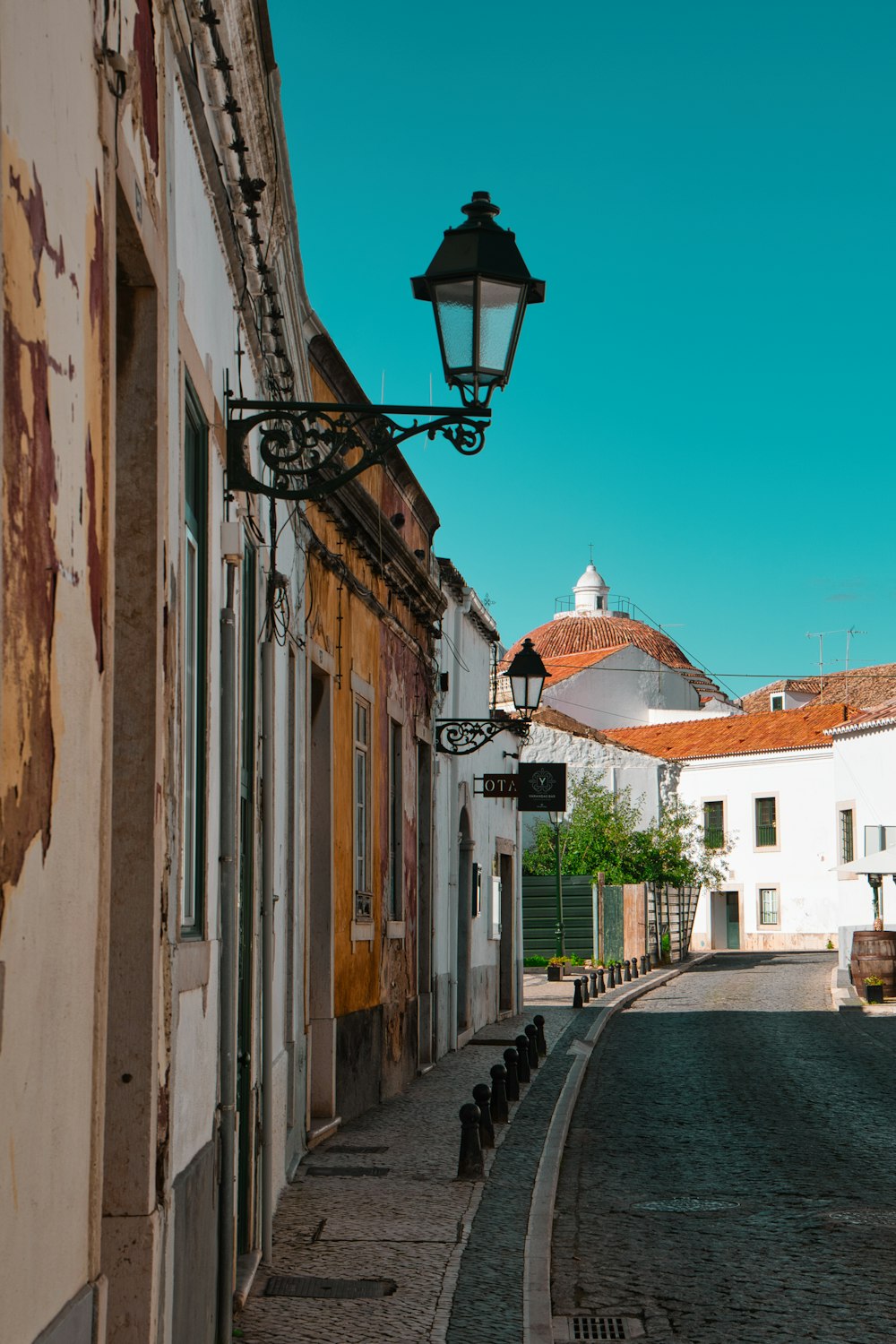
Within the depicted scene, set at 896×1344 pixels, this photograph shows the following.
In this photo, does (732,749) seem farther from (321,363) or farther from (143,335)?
(143,335)

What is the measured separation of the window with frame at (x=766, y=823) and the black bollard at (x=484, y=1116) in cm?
4102

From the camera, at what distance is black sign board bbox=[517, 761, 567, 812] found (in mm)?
20953

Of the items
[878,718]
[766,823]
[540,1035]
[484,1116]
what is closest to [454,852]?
[540,1035]

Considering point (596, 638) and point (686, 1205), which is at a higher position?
point (596, 638)

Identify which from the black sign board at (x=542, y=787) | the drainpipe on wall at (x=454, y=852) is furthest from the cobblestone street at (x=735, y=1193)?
the black sign board at (x=542, y=787)

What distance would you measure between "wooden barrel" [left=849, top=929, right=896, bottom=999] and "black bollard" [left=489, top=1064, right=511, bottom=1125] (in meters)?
15.9

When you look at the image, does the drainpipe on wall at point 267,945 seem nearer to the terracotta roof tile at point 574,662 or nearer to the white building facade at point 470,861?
the white building facade at point 470,861

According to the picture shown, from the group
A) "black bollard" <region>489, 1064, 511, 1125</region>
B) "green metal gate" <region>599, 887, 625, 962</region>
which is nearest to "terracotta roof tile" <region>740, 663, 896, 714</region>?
"green metal gate" <region>599, 887, 625, 962</region>

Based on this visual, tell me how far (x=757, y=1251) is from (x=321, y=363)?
685 centimetres

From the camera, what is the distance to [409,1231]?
8227 millimetres

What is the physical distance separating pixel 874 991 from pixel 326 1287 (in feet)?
67.2

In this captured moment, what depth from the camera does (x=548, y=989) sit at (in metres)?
31.6

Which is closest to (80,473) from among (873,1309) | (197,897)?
(197,897)

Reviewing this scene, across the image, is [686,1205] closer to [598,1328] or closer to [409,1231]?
[409,1231]
